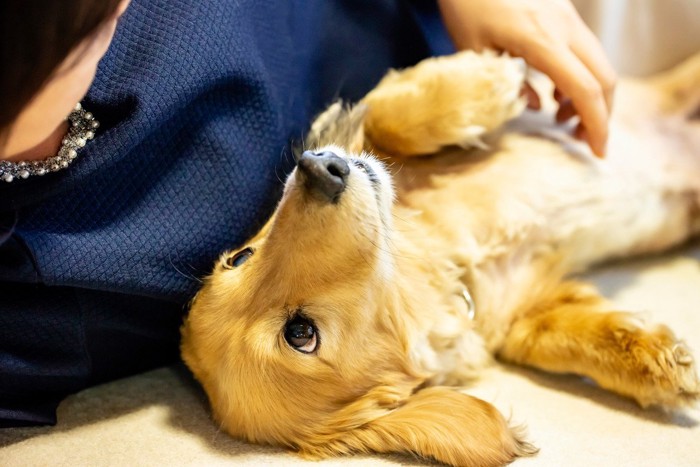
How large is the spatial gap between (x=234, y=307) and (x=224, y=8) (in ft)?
2.05

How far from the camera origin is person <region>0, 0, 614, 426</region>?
128cm

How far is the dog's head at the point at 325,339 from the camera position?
1353 millimetres

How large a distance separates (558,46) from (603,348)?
0.72 meters

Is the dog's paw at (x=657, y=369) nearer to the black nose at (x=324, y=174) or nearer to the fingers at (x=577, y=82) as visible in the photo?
the fingers at (x=577, y=82)

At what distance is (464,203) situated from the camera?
172 cm

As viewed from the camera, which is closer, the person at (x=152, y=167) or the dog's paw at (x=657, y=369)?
Result: the person at (x=152, y=167)

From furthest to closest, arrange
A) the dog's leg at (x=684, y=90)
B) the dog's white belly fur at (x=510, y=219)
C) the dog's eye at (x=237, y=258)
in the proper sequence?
1. the dog's leg at (x=684, y=90)
2. the dog's white belly fur at (x=510, y=219)
3. the dog's eye at (x=237, y=258)

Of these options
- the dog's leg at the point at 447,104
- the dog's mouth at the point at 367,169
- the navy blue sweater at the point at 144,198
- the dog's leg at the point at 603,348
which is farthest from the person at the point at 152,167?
the dog's leg at the point at 603,348

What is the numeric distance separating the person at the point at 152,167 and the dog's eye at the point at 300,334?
0.83 feet

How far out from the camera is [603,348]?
5.08 feet

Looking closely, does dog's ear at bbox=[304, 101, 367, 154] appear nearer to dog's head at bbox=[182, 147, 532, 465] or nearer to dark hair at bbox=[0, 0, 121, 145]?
dog's head at bbox=[182, 147, 532, 465]

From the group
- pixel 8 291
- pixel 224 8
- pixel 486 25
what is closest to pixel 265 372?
pixel 8 291

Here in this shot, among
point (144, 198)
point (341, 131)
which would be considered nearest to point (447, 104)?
point (341, 131)

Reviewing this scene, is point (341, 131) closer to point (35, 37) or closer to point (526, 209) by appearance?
Answer: point (526, 209)
